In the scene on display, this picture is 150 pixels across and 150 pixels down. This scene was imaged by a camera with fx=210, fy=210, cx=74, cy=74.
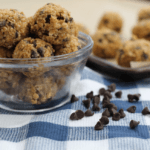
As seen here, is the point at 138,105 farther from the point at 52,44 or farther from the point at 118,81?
the point at 52,44

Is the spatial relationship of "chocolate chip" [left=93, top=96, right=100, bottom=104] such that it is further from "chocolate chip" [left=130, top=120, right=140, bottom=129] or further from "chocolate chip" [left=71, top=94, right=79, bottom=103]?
"chocolate chip" [left=130, top=120, right=140, bottom=129]

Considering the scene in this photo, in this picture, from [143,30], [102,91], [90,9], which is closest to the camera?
[102,91]

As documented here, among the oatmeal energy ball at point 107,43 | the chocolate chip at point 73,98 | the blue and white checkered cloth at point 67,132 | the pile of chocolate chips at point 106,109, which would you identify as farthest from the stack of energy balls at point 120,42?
the chocolate chip at point 73,98

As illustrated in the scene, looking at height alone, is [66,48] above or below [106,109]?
above

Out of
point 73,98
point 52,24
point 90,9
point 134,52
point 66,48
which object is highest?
point 52,24

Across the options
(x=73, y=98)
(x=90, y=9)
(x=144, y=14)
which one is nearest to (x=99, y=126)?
(x=73, y=98)

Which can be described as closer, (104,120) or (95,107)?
(104,120)

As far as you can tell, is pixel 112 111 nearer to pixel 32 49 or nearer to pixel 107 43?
pixel 32 49
